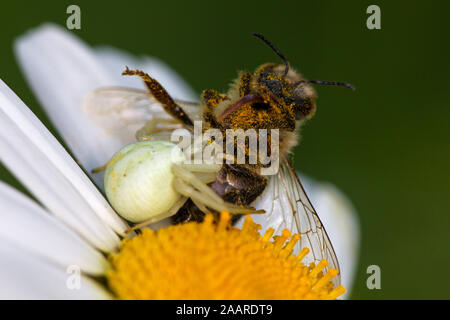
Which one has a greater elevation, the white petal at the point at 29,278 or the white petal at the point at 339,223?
the white petal at the point at 29,278

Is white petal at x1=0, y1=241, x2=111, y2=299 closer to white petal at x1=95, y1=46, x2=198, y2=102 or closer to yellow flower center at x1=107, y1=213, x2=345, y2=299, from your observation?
yellow flower center at x1=107, y1=213, x2=345, y2=299

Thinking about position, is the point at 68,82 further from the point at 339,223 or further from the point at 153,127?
the point at 339,223

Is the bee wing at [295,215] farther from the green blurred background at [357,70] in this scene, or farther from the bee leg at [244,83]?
the green blurred background at [357,70]

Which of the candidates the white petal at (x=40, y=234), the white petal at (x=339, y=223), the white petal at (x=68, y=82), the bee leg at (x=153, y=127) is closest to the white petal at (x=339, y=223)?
the white petal at (x=339, y=223)

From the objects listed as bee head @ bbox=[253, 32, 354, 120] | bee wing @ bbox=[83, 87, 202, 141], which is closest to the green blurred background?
bee wing @ bbox=[83, 87, 202, 141]

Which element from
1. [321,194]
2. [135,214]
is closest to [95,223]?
[135,214]

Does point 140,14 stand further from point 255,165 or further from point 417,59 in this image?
point 255,165
